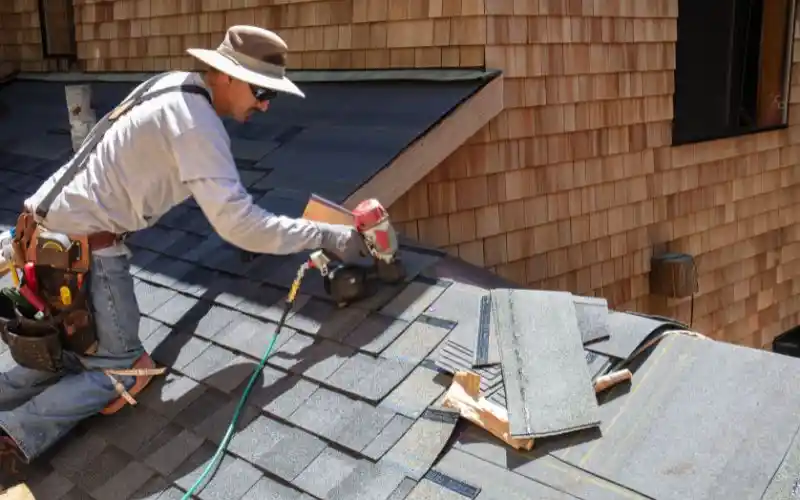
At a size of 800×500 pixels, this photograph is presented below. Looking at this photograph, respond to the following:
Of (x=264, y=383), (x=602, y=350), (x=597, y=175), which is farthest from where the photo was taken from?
(x=597, y=175)

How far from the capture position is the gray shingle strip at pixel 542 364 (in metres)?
2.57

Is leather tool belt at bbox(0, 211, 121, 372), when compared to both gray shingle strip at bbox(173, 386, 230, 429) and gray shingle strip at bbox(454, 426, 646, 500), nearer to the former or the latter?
gray shingle strip at bbox(173, 386, 230, 429)

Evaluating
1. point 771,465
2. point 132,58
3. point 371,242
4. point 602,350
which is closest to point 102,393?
point 371,242

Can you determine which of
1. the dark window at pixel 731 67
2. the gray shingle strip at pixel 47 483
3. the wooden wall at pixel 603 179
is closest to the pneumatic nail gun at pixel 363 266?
the wooden wall at pixel 603 179

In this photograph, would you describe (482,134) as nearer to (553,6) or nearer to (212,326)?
(553,6)

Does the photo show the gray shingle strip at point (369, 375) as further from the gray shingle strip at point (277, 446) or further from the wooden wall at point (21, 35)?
the wooden wall at point (21, 35)

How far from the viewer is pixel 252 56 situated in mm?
3355

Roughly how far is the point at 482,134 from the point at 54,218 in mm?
2594

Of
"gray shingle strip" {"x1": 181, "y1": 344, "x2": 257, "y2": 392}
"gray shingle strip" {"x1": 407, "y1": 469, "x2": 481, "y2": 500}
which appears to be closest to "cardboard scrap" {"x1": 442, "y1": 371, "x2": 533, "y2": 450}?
"gray shingle strip" {"x1": 407, "y1": 469, "x2": 481, "y2": 500}

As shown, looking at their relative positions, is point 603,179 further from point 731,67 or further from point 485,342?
point 485,342

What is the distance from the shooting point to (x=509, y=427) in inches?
101

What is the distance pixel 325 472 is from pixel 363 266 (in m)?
1.07

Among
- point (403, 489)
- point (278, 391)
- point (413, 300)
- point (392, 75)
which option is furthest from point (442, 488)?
point (392, 75)

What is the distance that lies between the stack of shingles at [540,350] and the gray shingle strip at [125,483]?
1.17m
